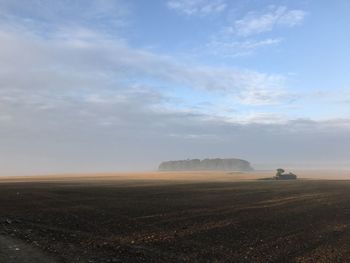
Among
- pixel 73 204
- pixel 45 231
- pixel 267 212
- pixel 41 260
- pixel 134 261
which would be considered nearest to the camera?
pixel 41 260

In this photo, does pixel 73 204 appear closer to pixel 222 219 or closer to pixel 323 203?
pixel 222 219

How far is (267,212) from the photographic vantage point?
33.6 metres

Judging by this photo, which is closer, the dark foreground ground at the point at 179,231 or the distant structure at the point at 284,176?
the dark foreground ground at the point at 179,231

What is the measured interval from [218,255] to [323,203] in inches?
952

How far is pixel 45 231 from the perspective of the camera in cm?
2333

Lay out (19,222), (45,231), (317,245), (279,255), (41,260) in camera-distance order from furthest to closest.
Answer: (19,222) < (45,231) < (317,245) < (279,255) < (41,260)

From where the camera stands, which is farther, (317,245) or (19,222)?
(19,222)

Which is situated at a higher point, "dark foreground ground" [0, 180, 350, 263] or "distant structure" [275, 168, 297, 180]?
"distant structure" [275, 168, 297, 180]

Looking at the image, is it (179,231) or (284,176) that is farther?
(284,176)

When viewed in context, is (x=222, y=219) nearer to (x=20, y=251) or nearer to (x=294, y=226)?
(x=294, y=226)

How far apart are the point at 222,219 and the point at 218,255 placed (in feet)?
34.1

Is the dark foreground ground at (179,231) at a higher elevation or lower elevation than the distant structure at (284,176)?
lower

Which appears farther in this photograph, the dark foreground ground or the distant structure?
the distant structure

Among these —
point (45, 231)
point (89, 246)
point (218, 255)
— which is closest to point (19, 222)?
point (45, 231)
